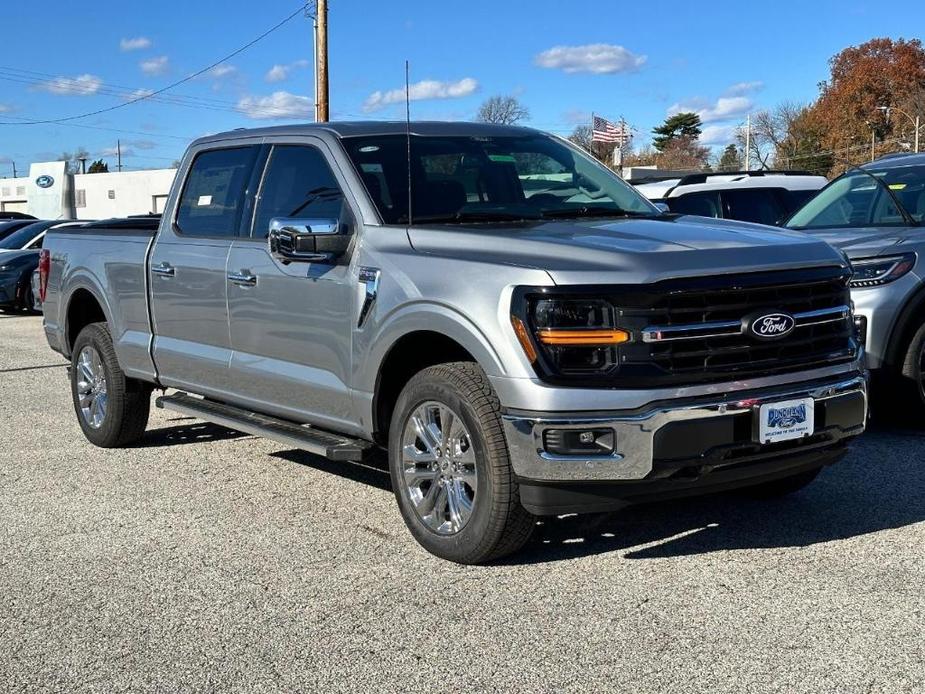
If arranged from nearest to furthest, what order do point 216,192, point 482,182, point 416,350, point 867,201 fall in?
point 416,350, point 482,182, point 216,192, point 867,201

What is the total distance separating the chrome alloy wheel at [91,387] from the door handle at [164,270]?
1108 millimetres

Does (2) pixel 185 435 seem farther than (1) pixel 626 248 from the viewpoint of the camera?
Yes

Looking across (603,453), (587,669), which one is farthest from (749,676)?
(603,453)

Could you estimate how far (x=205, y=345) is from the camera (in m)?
6.45

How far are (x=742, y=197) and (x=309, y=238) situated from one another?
9195 millimetres

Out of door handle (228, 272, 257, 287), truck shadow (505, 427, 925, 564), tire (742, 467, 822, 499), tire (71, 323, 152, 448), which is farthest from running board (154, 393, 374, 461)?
tire (742, 467, 822, 499)

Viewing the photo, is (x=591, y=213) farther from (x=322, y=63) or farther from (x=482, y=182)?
(x=322, y=63)

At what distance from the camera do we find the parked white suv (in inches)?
520

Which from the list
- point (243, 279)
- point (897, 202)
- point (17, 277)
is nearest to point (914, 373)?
point (897, 202)

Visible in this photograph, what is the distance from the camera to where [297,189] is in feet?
19.6

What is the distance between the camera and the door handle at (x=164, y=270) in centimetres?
669

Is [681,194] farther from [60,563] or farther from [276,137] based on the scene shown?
[60,563]

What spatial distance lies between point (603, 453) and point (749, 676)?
102 centimetres

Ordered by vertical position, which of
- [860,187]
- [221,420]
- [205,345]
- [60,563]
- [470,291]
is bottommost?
[60,563]
